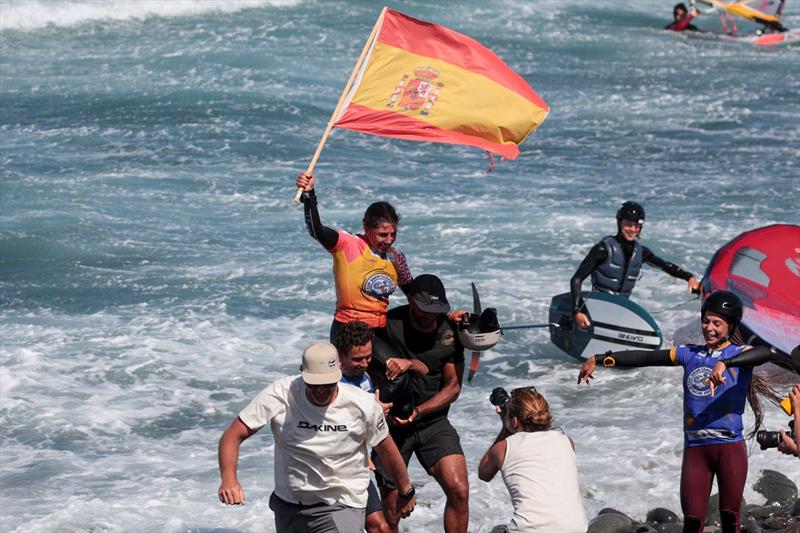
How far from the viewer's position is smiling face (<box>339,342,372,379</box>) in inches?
247

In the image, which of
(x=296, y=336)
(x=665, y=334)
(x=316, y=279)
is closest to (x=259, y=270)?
(x=316, y=279)

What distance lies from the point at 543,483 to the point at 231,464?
1.39 m

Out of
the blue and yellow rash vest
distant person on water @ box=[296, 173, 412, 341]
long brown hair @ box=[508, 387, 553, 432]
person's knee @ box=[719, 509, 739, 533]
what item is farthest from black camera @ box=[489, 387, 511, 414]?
person's knee @ box=[719, 509, 739, 533]

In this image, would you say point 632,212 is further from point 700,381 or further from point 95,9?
point 95,9

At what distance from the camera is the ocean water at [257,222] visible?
32.5 feet

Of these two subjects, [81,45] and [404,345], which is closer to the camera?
[404,345]

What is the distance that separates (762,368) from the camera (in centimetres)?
1158

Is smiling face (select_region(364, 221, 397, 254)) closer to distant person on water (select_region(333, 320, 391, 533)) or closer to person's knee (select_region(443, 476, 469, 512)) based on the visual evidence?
distant person on water (select_region(333, 320, 391, 533))

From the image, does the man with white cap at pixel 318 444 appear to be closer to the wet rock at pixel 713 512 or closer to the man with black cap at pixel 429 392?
the man with black cap at pixel 429 392

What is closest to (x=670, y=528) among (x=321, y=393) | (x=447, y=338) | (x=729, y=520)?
(x=729, y=520)

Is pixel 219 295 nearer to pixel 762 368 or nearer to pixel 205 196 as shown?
pixel 205 196

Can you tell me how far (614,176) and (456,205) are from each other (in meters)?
3.26

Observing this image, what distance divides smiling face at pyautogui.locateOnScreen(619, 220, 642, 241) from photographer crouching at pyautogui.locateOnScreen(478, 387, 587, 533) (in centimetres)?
498

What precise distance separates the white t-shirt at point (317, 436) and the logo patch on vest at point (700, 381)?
180 centimetres
